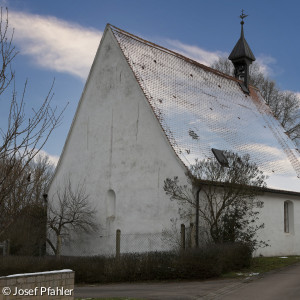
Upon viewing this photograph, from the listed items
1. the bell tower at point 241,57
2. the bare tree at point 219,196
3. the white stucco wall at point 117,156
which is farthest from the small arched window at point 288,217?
the bell tower at point 241,57

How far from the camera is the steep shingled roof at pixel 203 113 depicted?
66.3 feet

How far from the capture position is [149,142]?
65.2 feet

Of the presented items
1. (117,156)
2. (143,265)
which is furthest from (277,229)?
(143,265)

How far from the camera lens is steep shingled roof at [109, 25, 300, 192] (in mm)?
20219

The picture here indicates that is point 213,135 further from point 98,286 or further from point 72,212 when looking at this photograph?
point 98,286

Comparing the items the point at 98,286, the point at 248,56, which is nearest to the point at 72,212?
the point at 98,286

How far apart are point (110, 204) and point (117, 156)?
230cm

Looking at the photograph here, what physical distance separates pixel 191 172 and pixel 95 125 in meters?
6.91

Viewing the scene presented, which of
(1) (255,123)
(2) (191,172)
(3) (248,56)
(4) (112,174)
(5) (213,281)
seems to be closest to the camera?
(5) (213,281)

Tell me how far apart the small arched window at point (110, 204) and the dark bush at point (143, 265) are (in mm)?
5959

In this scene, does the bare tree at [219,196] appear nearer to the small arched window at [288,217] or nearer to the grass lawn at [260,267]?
the grass lawn at [260,267]

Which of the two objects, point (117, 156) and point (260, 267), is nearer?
point (260, 267)

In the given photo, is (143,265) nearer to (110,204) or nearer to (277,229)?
(110,204)

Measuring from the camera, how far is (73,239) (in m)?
22.3
